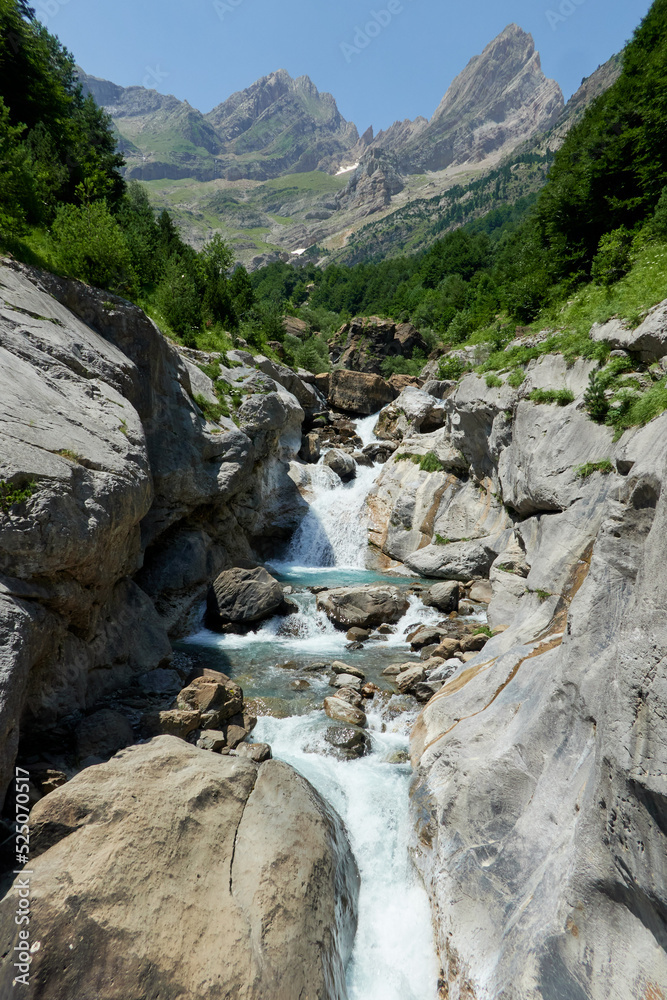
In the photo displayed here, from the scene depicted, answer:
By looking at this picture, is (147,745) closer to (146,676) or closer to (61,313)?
(146,676)

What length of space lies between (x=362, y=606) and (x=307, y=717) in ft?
21.3

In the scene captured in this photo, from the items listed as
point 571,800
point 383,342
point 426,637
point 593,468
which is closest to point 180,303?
point 426,637

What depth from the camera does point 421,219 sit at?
17975 cm

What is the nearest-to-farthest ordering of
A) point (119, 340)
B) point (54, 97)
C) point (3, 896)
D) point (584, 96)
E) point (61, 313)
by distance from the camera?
1. point (3, 896)
2. point (61, 313)
3. point (119, 340)
4. point (54, 97)
5. point (584, 96)

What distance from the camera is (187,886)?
5.60 m

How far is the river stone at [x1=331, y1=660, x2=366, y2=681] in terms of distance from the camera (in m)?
13.1

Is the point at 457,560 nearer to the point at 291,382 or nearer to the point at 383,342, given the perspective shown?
the point at 291,382

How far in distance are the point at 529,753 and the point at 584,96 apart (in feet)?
793

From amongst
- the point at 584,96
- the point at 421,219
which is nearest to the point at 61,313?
the point at 421,219

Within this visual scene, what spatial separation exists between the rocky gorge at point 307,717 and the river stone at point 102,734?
0.05 m

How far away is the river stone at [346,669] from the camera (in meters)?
13.1

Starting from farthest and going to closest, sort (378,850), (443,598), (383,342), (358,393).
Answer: (383,342), (358,393), (443,598), (378,850)

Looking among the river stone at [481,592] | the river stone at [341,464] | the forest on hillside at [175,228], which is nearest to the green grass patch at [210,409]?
the forest on hillside at [175,228]

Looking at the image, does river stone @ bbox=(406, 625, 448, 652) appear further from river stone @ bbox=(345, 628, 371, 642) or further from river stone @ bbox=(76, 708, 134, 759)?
river stone @ bbox=(76, 708, 134, 759)
